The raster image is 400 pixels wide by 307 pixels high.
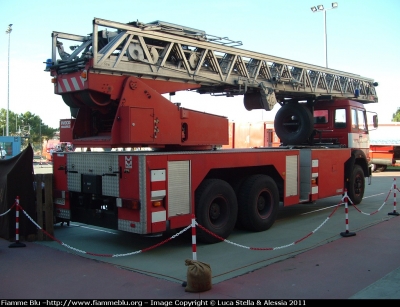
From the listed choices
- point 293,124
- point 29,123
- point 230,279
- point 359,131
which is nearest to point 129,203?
point 230,279

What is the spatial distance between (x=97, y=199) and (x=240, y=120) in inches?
786

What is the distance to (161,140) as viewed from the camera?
7.84 m

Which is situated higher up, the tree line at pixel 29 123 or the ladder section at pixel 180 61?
the tree line at pixel 29 123

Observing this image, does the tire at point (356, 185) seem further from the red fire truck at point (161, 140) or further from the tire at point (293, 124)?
the red fire truck at point (161, 140)

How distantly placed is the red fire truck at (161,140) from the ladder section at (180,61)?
0.8 inches

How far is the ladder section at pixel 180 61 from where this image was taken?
24.0 ft

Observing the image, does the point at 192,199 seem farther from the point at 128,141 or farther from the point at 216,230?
the point at 128,141

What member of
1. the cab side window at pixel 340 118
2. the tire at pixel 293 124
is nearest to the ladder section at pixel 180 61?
the tire at pixel 293 124

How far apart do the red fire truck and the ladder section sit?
0.8 inches

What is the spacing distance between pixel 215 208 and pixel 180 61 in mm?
2823

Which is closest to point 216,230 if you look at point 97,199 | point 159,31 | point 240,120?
point 97,199

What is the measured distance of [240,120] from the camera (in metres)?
27.2

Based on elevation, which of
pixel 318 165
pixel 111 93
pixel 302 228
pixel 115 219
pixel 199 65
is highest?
pixel 199 65

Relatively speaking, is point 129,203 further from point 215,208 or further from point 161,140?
point 215,208
